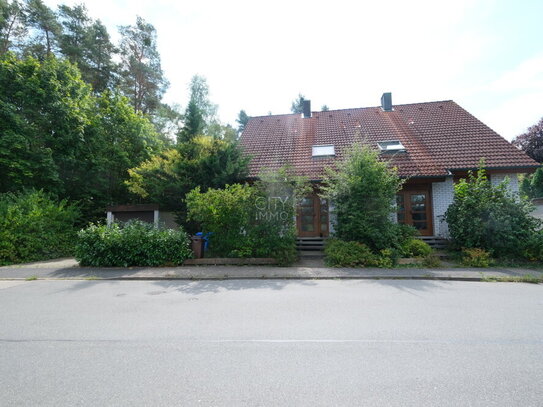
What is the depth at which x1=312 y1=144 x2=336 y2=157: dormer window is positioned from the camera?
43.8 ft

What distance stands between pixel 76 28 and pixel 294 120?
17075mm

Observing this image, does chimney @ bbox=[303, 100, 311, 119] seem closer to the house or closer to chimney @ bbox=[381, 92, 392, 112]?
the house

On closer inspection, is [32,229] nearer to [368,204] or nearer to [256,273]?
Answer: [256,273]

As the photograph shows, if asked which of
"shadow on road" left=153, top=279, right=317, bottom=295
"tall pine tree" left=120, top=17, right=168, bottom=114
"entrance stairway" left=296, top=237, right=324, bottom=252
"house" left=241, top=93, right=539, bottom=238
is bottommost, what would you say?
"shadow on road" left=153, top=279, right=317, bottom=295

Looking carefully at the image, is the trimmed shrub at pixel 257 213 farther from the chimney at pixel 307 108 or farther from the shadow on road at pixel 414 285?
the chimney at pixel 307 108

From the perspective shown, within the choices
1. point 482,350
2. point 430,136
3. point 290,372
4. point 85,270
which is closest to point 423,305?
point 482,350

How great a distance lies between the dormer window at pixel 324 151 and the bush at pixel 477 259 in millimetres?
7150

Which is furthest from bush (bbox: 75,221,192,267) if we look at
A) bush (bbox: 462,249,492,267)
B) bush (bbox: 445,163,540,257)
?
bush (bbox: 445,163,540,257)

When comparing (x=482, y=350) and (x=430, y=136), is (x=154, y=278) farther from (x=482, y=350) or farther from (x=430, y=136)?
(x=430, y=136)

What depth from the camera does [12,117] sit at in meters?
12.1

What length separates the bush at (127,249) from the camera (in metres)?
8.80

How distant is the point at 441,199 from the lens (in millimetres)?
11672

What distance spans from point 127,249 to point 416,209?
12029 mm

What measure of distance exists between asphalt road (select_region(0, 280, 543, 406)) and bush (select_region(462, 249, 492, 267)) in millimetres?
2655
